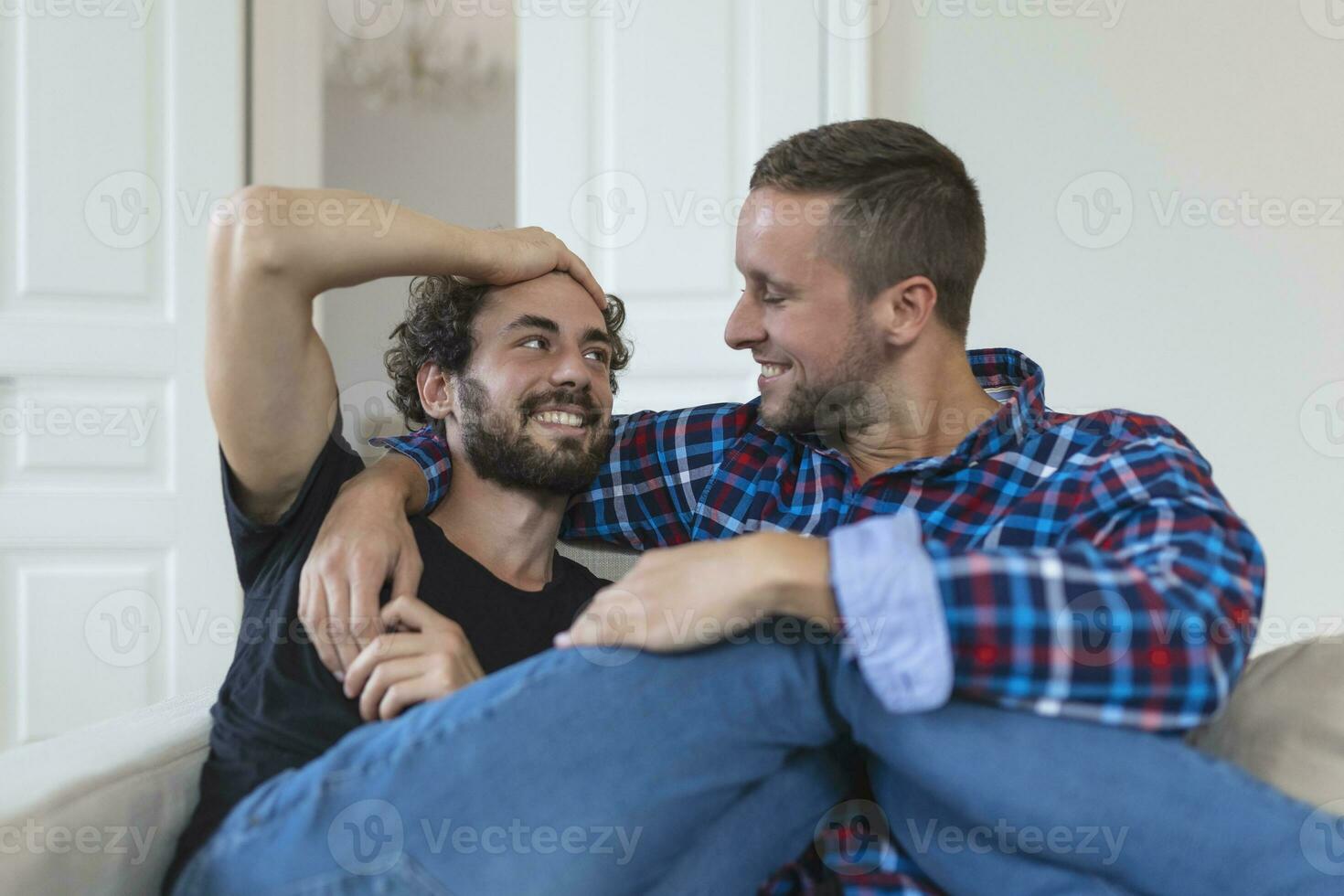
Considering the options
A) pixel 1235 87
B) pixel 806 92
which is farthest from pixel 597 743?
pixel 1235 87

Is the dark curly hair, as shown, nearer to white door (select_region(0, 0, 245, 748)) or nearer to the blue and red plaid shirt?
the blue and red plaid shirt

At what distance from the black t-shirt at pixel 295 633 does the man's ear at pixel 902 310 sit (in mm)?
476

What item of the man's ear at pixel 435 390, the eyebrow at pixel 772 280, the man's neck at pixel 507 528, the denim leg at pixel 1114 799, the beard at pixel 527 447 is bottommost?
the denim leg at pixel 1114 799

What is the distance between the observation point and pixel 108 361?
2.63 m

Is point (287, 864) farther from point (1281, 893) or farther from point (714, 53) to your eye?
point (714, 53)

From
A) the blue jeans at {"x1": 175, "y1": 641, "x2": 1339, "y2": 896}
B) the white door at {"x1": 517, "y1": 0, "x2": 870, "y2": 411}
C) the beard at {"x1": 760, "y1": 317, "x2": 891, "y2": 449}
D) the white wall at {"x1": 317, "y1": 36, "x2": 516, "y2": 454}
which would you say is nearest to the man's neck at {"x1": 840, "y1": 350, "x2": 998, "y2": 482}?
the beard at {"x1": 760, "y1": 317, "x2": 891, "y2": 449}

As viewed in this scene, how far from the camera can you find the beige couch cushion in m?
0.94

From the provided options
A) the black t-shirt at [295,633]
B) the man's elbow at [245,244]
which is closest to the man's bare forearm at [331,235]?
the man's elbow at [245,244]

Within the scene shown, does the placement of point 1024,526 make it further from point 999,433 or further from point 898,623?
point 898,623

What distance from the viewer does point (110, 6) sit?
2.66m

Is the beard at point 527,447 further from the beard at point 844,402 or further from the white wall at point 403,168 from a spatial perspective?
the white wall at point 403,168

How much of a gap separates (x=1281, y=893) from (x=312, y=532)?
0.90 m

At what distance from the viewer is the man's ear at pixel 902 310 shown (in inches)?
57.4

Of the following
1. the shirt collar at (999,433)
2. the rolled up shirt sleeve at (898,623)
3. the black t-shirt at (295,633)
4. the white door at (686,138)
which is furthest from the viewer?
the white door at (686,138)
